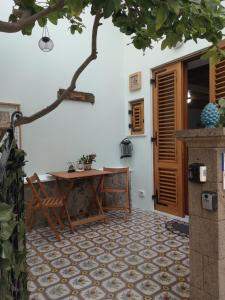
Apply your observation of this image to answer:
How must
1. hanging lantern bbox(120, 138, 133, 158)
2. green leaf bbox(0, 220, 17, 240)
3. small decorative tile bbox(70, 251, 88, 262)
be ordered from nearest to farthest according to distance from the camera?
green leaf bbox(0, 220, 17, 240) < small decorative tile bbox(70, 251, 88, 262) < hanging lantern bbox(120, 138, 133, 158)

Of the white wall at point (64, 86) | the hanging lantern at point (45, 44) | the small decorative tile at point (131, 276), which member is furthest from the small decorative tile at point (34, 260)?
the hanging lantern at point (45, 44)

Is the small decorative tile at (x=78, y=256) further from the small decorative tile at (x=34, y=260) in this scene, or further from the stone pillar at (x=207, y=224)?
the stone pillar at (x=207, y=224)

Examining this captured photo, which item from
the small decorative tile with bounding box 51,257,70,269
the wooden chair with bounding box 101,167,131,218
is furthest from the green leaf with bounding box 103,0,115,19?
the wooden chair with bounding box 101,167,131,218

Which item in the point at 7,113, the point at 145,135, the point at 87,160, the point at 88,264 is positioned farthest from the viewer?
the point at 145,135

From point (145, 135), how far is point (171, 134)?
52 cm

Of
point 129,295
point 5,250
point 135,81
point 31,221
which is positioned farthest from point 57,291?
point 135,81

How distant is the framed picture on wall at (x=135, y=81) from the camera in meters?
4.12

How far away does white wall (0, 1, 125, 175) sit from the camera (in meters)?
3.34

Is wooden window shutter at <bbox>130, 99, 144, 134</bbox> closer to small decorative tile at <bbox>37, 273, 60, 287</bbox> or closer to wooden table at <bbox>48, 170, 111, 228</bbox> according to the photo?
wooden table at <bbox>48, 170, 111, 228</bbox>

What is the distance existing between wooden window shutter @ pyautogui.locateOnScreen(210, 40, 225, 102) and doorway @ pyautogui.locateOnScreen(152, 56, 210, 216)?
46 cm

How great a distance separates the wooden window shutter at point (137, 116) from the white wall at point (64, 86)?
23 centimetres

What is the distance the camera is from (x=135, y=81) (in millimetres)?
4203

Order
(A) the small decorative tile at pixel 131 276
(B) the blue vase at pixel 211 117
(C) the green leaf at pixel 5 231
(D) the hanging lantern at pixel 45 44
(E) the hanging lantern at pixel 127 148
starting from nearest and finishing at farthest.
→ (C) the green leaf at pixel 5 231
(B) the blue vase at pixel 211 117
(A) the small decorative tile at pixel 131 276
(D) the hanging lantern at pixel 45 44
(E) the hanging lantern at pixel 127 148

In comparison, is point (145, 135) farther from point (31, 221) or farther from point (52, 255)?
point (52, 255)
